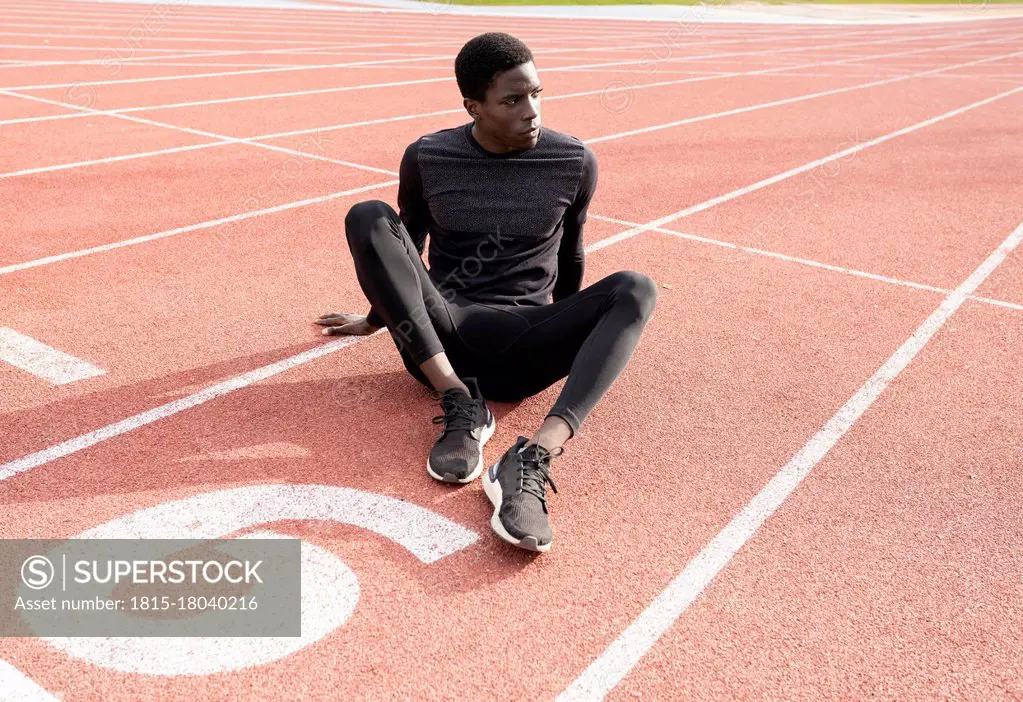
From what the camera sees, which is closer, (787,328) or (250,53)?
(787,328)

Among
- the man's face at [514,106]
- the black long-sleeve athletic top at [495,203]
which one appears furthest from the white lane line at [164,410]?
the man's face at [514,106]

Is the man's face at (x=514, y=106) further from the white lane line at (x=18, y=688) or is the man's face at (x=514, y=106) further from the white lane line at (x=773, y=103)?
the white lane line at (x=773, y=103)

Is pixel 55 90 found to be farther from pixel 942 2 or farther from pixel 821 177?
pixel 942 2

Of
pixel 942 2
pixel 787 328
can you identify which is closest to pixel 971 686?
pixel 787 328

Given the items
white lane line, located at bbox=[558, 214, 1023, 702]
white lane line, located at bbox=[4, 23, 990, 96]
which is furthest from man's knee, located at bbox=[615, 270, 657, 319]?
white lane line, located at bbox=[4, 23, 990, 96]

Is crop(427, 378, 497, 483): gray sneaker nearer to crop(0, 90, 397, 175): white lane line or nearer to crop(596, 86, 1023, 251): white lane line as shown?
crop(596, 86, 1023, 251): white lane line

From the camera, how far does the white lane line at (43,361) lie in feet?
13.1

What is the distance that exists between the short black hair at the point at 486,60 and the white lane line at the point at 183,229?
3.11m

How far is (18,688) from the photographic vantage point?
230 cm

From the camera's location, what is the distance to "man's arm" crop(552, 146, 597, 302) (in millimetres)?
3738

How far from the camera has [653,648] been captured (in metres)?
2.58

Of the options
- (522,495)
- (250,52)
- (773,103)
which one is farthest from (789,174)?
(250,52)

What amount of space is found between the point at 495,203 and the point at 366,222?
0.55 meters

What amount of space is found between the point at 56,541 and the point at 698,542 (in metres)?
2.04
